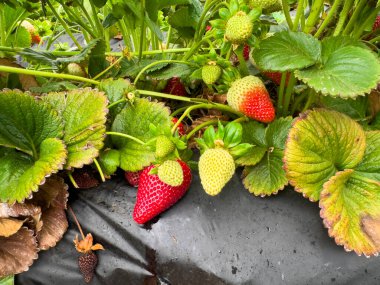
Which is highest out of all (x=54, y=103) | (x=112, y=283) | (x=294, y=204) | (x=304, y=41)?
(x=304, y=41)

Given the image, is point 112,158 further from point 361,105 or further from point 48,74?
point 361,105

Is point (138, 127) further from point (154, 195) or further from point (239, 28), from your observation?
point (239, 28)

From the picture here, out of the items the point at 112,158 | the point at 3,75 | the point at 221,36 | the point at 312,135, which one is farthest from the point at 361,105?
the point at 3,75

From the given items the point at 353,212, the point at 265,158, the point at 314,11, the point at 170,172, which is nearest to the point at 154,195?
the point at 170,172

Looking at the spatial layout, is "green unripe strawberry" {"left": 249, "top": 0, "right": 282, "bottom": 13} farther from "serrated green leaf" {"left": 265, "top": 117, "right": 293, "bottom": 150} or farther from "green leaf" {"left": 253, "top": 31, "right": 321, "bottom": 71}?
"serrated green leaf" {"left": 265, "top": 117, "right": 293, "bottom": 150}

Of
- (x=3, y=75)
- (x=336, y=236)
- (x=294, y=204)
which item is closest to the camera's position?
(x=336, y=236)

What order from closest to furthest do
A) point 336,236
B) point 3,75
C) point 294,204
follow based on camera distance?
point 336,236
point 294,204
point 3,75
